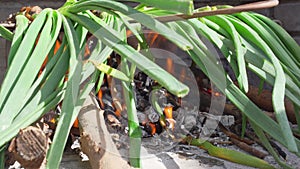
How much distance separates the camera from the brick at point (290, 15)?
185 cm

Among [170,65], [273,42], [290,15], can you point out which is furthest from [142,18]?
[290,15]

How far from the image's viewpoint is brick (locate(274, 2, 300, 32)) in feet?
6.07

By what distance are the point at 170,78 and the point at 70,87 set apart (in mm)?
233

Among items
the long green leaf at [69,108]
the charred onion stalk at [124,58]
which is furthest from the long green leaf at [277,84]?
the long green leaf at [69,108]

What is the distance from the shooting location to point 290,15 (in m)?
1.88

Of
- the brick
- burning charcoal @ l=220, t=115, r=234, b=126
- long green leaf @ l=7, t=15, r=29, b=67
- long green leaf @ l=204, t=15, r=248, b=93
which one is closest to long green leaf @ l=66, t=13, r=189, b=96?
long green leaf @ l=7, t=15, r=29, b=67

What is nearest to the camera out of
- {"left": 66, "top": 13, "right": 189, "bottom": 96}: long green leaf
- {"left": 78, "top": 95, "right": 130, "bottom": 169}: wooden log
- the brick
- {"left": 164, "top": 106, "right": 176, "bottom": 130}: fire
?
{"left": 66, "top": 13, "right": 189, "bottom": 96}: long green leaf

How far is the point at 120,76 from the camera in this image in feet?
2.47

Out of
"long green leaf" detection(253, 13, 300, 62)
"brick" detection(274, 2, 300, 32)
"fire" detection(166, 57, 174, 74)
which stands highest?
"long green leaf" detection(253, 13, 300, 62)

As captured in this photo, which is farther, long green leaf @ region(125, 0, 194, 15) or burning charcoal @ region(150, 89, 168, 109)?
burning charcoal @ region(150, 89, 168, 109)

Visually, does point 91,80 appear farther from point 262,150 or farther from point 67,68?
point 262,150

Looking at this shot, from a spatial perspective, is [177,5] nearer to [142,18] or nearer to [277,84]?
[142,18]

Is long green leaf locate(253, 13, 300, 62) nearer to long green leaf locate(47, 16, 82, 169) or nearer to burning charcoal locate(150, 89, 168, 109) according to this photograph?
burning charcoal locate(150, 89, 168, 109)

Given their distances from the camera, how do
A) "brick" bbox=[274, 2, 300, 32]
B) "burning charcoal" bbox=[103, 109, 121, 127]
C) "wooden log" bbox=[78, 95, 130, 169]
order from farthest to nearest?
"brick" bbox=[274, 2, 300, 32] < "burning charcoal" bbox=[103, 109, 121, 127] < "wooden log" bbox=[78, 95, 130, 169]
